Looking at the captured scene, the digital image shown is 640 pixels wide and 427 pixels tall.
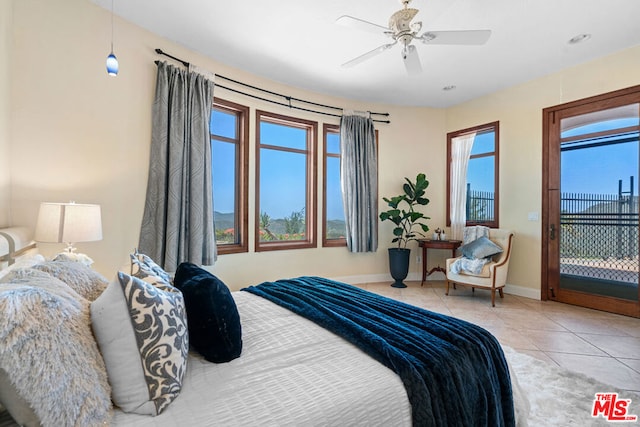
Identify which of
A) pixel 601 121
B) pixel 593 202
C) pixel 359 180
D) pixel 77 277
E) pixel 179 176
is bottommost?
pixel 77 277

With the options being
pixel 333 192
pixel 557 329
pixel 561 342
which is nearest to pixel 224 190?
pixel 333 192

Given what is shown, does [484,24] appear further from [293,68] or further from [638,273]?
[638,273]

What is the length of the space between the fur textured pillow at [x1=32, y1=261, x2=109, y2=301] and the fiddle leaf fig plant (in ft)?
13.0

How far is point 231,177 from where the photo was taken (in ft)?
12.9

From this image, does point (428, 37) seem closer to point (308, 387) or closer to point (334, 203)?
point (308, 387)

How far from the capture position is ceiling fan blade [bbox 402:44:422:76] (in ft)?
8.33

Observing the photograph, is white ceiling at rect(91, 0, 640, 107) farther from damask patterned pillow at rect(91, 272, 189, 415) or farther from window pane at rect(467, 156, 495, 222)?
damask patterned pillow at rect(91, 272, 189, 415)

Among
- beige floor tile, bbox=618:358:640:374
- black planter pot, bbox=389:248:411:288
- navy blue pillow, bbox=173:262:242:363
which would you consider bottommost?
beige floor tile, bbox=618:358:640:374

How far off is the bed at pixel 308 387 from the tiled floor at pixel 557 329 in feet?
4.64

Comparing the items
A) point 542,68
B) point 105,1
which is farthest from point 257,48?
point 542,68

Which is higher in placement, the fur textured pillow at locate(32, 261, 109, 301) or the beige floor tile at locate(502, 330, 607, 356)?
the fur textured pillow at locate(32, 261, 109, 301)

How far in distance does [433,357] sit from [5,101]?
3.18 meters

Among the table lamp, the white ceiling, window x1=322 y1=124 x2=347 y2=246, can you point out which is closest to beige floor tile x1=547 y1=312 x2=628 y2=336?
window x1=322 y1=124 x2=347 y2=246

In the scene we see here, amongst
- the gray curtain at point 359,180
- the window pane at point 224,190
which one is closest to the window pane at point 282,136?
the window pane at point 224,190
